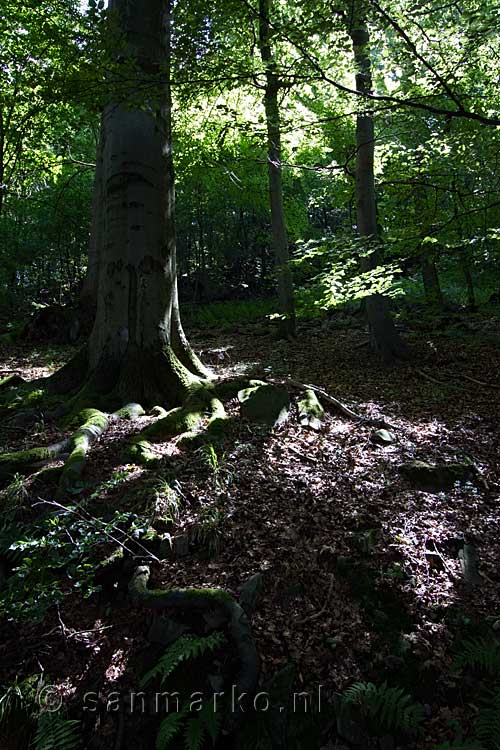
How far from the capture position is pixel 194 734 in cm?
218

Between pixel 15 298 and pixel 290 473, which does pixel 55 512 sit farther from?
pixel 15 298

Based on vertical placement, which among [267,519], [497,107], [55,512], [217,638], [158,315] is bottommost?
[217,638]

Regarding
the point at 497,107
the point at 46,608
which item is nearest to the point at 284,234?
the point at 497,107

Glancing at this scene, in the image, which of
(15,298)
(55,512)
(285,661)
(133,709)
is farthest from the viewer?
(15,298)

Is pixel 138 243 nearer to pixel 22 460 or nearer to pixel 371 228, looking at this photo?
pixel 22 460

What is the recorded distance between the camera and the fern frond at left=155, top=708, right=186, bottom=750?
2.16 m

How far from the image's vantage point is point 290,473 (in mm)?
4281

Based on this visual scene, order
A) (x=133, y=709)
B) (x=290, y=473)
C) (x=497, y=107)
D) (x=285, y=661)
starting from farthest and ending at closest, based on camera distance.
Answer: (x=497, y=107)
(x=290, y=473)
(x=285, y=661)
(x=133, y=709)

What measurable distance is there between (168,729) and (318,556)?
57.1 inches

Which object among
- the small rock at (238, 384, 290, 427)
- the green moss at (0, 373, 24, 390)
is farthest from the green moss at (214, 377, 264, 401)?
the green moss at (0, 373, 24, 390)

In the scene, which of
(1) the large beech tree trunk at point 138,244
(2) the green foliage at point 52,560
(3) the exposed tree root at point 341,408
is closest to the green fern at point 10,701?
→ (2) the green foliage at point 52,560

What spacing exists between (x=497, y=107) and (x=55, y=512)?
7908mm

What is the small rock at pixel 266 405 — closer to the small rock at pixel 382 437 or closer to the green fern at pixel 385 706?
the small rock at pixel 382 437

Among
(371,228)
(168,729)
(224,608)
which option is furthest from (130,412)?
(371,228)
